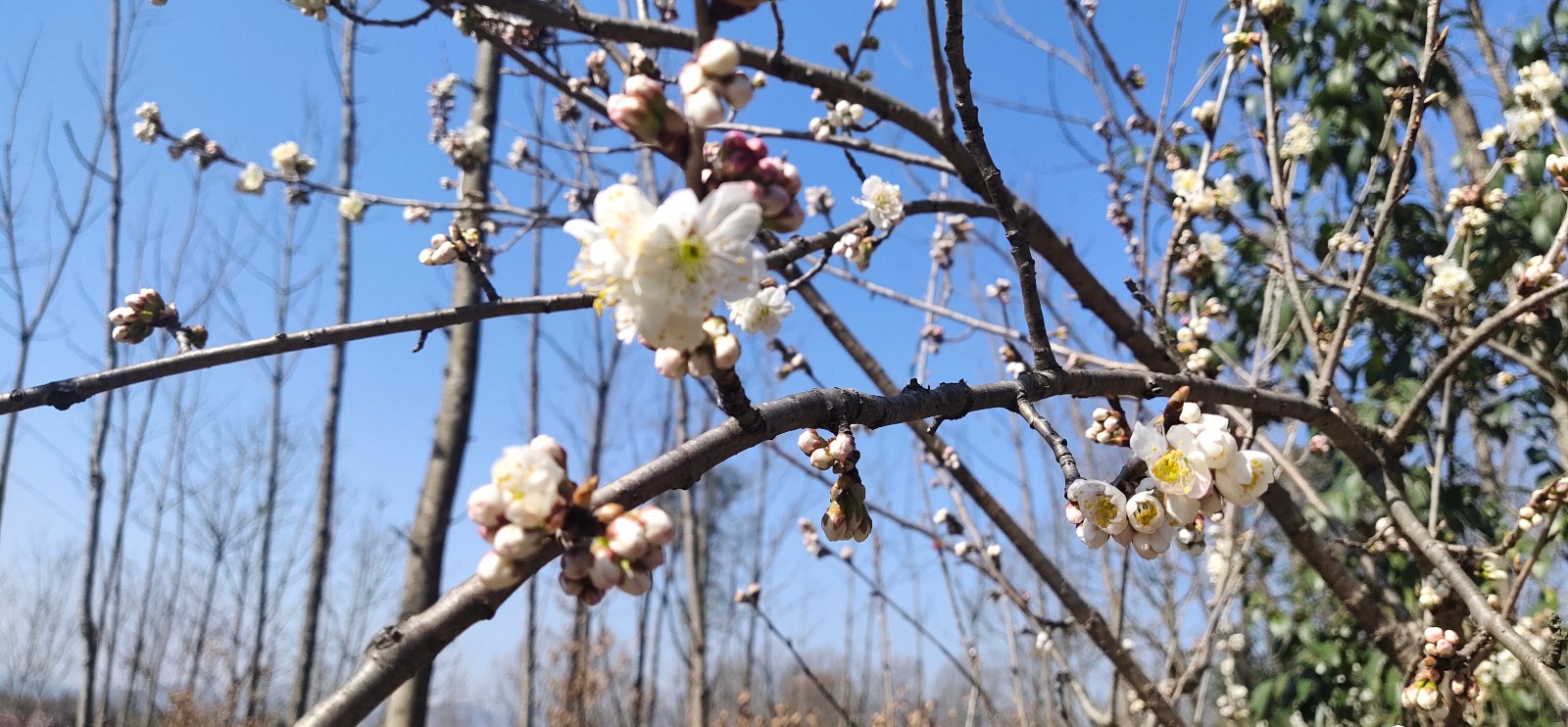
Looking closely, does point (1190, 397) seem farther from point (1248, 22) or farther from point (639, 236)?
point (1248, 22)

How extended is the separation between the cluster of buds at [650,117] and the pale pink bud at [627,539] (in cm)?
33

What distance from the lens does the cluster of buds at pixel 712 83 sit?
2.27 feet

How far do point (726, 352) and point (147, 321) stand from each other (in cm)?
150

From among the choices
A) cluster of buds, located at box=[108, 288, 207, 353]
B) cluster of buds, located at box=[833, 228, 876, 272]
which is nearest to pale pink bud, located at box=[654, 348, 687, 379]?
cluster of buds, located at box=[108, 288, 207, 353]

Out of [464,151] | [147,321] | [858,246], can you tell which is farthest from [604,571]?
[464,151]

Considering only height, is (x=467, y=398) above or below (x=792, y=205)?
above

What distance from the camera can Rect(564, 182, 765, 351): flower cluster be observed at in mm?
695

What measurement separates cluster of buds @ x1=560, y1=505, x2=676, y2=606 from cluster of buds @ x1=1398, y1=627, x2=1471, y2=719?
1.62m

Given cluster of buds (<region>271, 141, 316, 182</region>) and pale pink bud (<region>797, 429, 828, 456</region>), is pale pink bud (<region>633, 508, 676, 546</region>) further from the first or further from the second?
cluster of buds (<region>271, 141, 316, 182</region>)

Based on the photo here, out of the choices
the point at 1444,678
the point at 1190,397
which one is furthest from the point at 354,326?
A: the point at 1444,678

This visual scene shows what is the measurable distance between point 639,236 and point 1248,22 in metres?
2.62

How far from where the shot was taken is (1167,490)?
1004 mm

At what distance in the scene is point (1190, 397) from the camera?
4.24 ft

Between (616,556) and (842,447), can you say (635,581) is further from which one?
(842,447)
